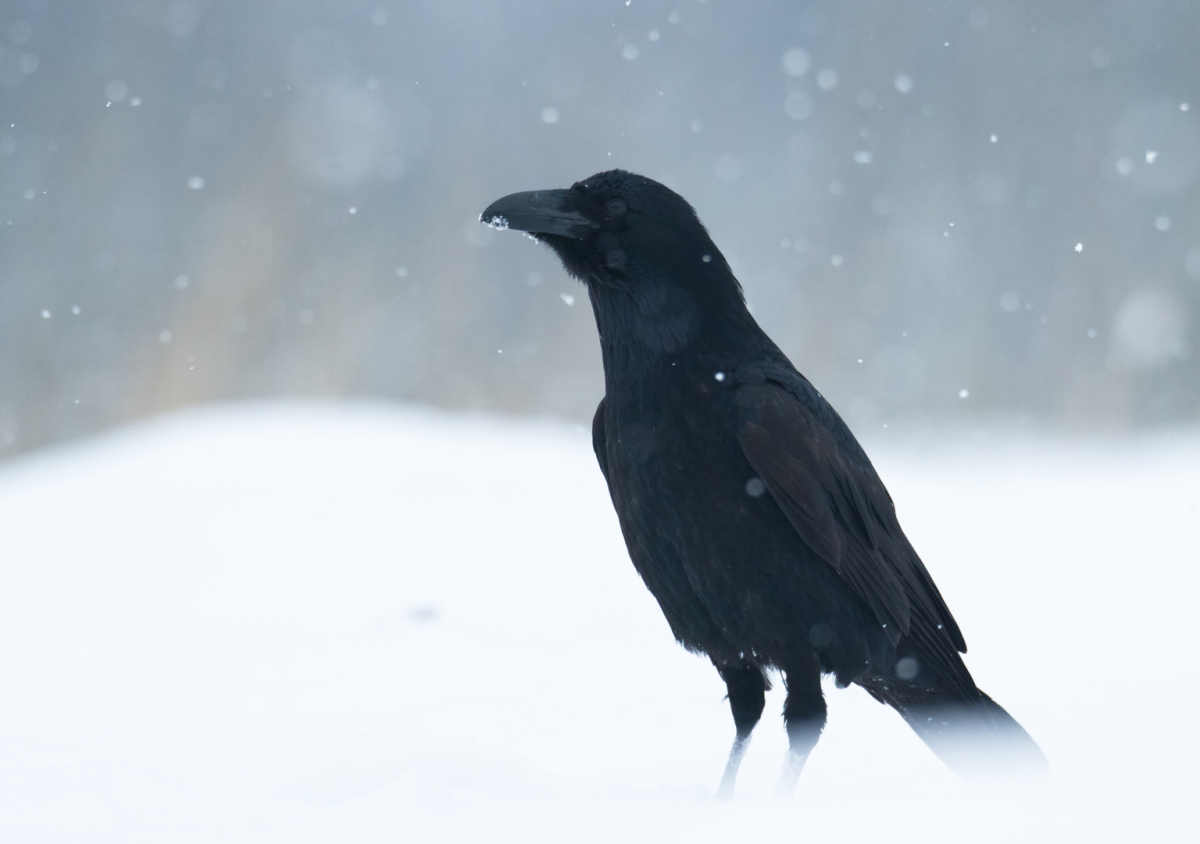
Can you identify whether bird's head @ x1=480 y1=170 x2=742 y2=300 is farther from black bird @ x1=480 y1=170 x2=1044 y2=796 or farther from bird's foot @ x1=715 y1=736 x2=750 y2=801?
bird's foot @ x1=715 y1=736 x2=750 y2=801

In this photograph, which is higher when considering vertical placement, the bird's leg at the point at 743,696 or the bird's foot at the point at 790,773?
the bird's leg at the point at 743,696

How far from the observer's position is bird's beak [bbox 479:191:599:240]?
3.37 meters

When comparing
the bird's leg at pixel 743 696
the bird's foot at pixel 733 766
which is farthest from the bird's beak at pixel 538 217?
the bird's foot at pixel 733 766

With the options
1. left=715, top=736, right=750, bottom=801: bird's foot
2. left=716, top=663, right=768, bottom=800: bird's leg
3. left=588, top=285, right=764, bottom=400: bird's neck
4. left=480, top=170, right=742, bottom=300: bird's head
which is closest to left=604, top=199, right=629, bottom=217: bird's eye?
left=480, top=170, right=742, bottom=300: bird's head

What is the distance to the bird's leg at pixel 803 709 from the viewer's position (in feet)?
10.4

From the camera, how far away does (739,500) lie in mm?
3102

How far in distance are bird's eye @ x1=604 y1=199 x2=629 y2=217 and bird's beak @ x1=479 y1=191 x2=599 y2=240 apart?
0.23ft

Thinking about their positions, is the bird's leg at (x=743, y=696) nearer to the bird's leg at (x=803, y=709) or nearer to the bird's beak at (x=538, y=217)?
the bird's leg at (x=803, y=709)

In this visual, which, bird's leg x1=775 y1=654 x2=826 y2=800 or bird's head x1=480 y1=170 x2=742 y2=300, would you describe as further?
bird's head x1=480 y1=170 x2=742 y2=300

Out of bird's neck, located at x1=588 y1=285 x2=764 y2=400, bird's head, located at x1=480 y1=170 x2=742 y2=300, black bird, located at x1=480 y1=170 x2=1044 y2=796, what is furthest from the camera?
bird's head, located at x1=480 y1=170 x2=742 y2=300

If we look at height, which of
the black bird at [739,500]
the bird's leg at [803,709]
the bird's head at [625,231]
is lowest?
the bird's leg at [803,709]

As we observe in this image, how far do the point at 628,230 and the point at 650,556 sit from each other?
3.60 feet

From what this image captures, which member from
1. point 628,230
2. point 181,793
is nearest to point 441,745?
point 181,793

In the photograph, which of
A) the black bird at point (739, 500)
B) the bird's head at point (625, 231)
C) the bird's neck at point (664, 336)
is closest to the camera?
the black bird at point (739, 500)
